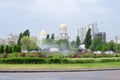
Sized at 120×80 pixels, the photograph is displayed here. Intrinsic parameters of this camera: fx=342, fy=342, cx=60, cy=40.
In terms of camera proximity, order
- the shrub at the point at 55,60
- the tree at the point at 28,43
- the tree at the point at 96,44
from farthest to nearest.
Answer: the tree at the point at 28,43, the tree at the point at 96,44, the shrub at the point at 55,60

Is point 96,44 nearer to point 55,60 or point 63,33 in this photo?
Answer: point 63,33

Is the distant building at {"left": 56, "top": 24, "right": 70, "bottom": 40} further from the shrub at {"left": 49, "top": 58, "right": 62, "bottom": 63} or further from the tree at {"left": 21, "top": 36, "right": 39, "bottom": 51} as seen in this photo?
the shrub at {"left": 49, "top": 58, "right": 62, "bottom": 63}

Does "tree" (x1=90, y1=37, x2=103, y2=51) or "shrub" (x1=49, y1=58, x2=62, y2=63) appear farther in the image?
"tree" (x1=90, y1=37, x2=103, y2=51)

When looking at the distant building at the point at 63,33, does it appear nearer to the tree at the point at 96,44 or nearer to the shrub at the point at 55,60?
the tree at the point at 96,44

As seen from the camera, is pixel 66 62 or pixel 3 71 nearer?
pixel 3 71

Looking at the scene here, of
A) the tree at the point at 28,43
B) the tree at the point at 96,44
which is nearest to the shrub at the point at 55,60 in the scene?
the tree at the point at 96,44

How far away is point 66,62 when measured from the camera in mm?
37188

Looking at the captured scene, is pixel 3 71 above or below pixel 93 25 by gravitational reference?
below

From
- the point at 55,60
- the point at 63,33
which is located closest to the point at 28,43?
the point at 63,33

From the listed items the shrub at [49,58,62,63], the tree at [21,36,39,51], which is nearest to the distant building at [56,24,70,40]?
the tree at [21,36,39,51]

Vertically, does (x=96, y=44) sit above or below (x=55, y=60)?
above

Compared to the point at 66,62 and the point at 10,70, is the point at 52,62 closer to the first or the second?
the point at 66,62

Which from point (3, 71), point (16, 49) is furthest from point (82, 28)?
point (3, 71)

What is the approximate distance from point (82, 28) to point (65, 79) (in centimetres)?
17725
